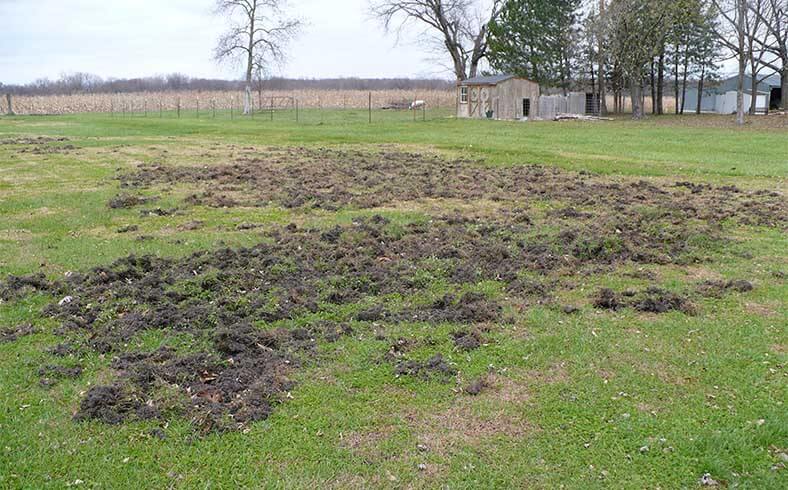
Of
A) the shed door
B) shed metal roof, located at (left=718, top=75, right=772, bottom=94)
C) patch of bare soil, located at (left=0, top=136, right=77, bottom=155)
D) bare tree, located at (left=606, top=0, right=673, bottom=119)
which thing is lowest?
patch of bare soil, located at (left=0, top=136, right=77, bottom=155)

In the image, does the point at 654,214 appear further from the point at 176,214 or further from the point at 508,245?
the point at 176,214

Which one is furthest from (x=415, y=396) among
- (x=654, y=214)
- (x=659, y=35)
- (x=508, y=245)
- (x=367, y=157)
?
(x=659, y=35)

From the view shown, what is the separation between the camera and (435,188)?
13.1 metres

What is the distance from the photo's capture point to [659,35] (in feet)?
130

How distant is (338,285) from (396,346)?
67.3 inches

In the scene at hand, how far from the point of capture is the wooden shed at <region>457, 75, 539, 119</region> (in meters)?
40.6

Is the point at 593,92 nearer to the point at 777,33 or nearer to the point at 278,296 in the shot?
the point at 777,33

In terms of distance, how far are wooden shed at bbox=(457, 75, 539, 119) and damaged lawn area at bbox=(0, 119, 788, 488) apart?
101 feet

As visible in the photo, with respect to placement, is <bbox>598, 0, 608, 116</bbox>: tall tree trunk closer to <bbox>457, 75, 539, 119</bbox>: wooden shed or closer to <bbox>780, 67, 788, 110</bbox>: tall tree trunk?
<bbox>457, 75, 539, 119</bbox>: wooden shed

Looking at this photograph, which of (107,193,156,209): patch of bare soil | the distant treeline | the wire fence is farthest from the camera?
the distant treeline

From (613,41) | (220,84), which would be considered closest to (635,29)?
(613,41)

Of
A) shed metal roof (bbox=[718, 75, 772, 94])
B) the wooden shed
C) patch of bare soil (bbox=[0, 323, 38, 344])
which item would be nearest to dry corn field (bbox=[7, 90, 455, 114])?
the wooden shed

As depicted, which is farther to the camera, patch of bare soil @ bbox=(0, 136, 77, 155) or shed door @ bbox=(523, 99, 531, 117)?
shed door @ bbox=(523, 99, 531, 117)

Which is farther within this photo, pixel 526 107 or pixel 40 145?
pixel 526 107
